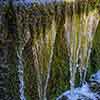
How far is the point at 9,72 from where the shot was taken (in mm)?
5250

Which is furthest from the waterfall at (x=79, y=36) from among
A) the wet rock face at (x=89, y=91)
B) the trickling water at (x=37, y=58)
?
the trickling water at (x=37, y=58)

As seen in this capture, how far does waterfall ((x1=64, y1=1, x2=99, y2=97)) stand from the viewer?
5.39 metres

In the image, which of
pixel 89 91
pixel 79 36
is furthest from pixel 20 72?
pixel 89 91

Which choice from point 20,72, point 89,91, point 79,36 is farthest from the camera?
point 89,91

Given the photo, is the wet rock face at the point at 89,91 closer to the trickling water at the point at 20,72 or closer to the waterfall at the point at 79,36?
the waterfall at the point at 79,36

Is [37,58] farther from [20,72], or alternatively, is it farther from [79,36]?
[79,36]

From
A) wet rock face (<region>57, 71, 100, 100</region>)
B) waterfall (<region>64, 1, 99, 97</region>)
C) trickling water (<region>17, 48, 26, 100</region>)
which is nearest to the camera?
trickling water (<region>17, 48, 26, 100</region>)

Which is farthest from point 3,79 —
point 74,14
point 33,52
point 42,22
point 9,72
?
point 74,14

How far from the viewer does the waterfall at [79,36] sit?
539 cm

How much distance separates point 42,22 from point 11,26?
0.37 metres

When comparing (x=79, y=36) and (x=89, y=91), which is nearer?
(x=79, y=36)

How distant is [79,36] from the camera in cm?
561

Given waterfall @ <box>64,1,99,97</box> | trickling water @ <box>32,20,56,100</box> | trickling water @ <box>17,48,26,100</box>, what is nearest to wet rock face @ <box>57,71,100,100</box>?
waterfall @ <box>64,1,99,97</box>

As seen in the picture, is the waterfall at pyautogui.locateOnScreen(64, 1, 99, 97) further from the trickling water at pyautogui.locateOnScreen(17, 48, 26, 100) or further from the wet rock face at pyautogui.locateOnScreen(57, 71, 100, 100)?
the trickling water at pyautogui.locateOnScreen(17, 48, 26, 100)
